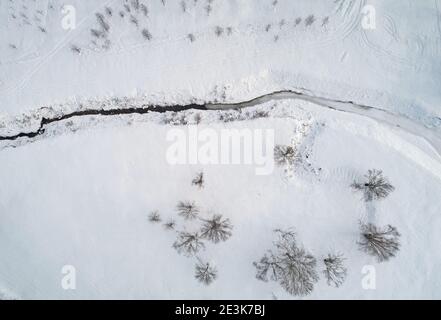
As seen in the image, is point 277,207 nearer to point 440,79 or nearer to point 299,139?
point 299,139

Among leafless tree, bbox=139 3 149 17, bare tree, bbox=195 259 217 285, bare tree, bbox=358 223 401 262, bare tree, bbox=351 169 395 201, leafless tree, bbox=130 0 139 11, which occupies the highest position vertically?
leafless tree, bbox=130 0 139 11

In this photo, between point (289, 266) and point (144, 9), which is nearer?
point (289, 266)

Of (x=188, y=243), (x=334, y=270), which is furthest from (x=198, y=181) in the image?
(x=334, y=270)

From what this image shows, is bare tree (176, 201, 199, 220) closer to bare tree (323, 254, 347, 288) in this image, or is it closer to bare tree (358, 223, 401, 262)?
bare tree (323, 254, 347, 288)

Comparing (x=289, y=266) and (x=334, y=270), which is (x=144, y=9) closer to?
(x=289, y=266)

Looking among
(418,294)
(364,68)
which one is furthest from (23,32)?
(418,294)

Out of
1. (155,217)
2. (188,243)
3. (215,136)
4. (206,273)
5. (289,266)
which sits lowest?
(206,273)

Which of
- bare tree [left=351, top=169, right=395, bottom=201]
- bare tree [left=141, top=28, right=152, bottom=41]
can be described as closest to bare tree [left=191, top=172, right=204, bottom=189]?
bare tree [left=351, top=169, right=395, bottom=201]
